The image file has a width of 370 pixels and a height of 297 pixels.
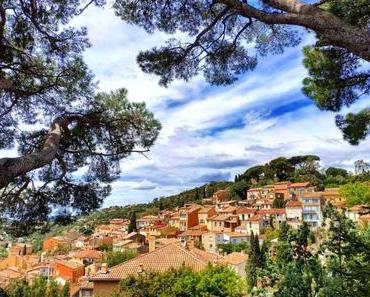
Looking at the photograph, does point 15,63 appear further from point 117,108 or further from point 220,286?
point 220,286

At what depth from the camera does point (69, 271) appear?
4656 centimetres

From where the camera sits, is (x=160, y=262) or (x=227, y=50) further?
(x=160, y=262)

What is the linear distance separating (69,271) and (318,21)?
154 feet

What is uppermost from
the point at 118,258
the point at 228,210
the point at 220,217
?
the point at 228,210

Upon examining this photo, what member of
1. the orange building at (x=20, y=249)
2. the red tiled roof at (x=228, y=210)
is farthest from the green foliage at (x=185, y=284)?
the orange building at (x=20, y=249)

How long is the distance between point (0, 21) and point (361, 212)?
15.4 feet

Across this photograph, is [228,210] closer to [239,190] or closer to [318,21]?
[239,190]

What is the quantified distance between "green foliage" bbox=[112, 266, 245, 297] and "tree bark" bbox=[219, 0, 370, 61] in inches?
392

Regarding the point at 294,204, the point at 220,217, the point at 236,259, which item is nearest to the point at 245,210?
the point at 220,217

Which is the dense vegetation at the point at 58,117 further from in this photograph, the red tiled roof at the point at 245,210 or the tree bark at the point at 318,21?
the red tiled roof at the point at 245,210

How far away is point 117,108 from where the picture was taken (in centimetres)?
638

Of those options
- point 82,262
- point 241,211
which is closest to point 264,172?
point 241,211

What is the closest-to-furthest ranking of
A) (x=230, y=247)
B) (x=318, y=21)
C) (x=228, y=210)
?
1. (x=318, y=21)
2. (x=230, y=247)
3. (x=228, y=210)

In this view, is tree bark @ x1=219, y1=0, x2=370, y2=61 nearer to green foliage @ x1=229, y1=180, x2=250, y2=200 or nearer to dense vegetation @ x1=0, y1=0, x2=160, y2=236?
dense vegetation @ x1=0, y1=0, x2=160, y2=236
